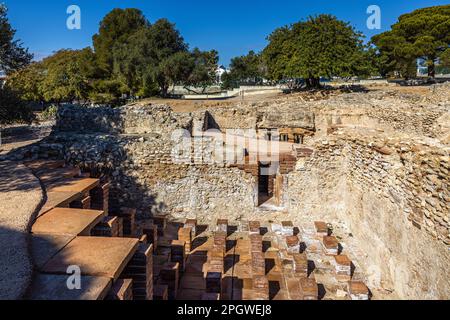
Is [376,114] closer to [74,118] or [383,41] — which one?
[74,118]

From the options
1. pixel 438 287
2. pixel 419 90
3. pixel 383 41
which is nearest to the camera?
pixel 438 287

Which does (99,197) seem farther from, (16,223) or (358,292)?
(358,292)

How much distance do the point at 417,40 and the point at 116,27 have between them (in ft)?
103

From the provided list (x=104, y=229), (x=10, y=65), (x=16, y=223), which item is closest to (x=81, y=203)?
(x=104, y=229)

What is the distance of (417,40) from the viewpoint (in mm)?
30438

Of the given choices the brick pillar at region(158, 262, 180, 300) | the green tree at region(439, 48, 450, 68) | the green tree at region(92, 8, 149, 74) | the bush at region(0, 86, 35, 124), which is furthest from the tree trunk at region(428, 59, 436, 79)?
the brick pillar at region(158, 262, 180, 300)

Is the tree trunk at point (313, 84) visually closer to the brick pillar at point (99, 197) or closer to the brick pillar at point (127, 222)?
the brick pillar at point (127, 222)

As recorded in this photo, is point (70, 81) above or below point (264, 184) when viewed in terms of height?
above

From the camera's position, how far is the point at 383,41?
33.4 meters

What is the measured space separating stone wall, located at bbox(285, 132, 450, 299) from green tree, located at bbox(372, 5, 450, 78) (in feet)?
96.8

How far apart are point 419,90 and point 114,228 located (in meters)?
26.6

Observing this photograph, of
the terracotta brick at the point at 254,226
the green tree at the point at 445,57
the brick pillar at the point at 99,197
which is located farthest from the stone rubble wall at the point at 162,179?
the green tree at the point at 445,57
